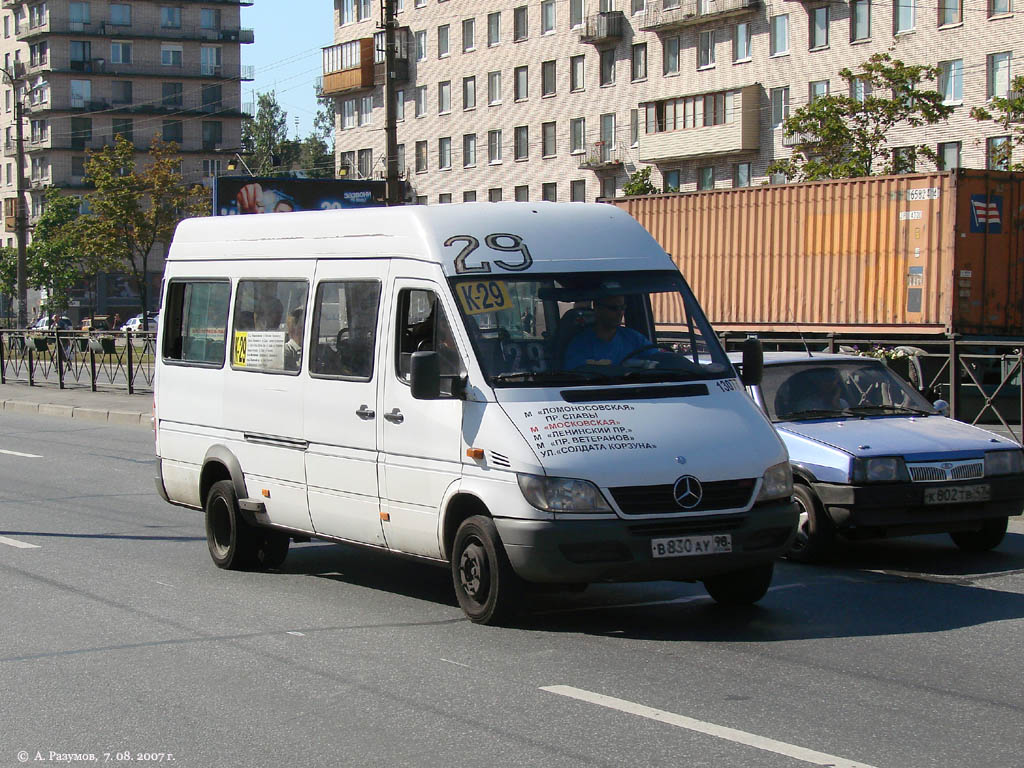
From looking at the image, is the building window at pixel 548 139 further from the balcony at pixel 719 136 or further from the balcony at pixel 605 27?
the balcony at pixel 719 136

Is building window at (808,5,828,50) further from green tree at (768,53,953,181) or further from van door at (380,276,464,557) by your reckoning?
van door at (380,276,464,557)

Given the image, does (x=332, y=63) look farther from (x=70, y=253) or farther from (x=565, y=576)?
(x=565, y=576)

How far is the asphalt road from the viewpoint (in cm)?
532

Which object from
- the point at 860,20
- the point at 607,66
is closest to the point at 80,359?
the point at 860,20

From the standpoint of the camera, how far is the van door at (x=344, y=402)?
8328mm

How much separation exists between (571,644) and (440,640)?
0.65 m

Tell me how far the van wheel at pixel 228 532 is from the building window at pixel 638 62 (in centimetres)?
5785

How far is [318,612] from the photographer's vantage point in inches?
318

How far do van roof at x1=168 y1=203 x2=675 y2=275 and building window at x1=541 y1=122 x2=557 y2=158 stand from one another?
62.2 meters

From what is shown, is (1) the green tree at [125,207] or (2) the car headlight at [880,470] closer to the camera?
(2) the car headlight at [880,470]

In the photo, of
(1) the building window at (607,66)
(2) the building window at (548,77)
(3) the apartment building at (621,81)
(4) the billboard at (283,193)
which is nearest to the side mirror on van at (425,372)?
(4) the billboard at (283,193)

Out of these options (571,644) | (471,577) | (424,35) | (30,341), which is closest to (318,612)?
A: (471,577)

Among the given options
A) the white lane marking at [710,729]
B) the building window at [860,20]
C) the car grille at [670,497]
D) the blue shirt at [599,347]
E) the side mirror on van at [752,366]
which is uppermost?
the building window at [860,20]

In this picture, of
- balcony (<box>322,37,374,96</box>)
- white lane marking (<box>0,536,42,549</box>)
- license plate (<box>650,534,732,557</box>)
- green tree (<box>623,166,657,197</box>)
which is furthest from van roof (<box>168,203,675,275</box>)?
balcony (<box>322,37,374,96</box>)
